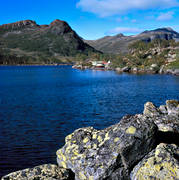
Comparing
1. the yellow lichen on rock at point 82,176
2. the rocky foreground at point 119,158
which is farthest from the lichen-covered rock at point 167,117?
the yellow lichen on rock at point 82,176

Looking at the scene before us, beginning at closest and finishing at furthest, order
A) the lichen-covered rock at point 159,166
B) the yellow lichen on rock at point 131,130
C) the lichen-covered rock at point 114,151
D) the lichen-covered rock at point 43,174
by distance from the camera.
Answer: the lichen-covered rock at point 159,166 → the lichen-covered rock at point 114,151 → the yellow lichen on rock at point 131,130 → the lichen-covered rock at point 43,174

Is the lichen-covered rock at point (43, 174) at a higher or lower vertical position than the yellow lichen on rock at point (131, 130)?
lower

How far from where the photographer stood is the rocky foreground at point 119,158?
14.4m

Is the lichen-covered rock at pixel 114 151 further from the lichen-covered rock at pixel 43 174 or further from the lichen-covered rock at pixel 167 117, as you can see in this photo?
the lichen-covered rock at pixel 167 117

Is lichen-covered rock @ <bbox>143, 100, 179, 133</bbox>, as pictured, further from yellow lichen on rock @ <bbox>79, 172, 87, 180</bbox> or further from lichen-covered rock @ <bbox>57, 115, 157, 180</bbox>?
yellow lichen on rock @ <bbox>79, 172, 87, 180</bbox>

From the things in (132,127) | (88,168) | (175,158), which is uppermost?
(132,127)

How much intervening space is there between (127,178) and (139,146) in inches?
104

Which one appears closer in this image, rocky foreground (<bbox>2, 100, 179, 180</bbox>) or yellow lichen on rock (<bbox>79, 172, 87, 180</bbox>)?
rocky foreground (<bbox>2, 100, 179, 180</bbox>)

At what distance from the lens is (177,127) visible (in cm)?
2389

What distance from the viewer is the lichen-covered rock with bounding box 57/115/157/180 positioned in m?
15.8

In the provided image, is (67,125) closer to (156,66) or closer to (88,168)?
(88,168)

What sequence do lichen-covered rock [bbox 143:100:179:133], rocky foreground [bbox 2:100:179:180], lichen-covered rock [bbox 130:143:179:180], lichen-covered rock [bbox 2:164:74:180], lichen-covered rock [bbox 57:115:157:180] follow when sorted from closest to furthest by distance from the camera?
1. lichen-covered rock [bbox 130:143:179:180]
2. rocky foreground [bbox 2:100:179:180]
3. lichen-covered rock [bbox 57:115:157:180]
4. lichen-covered rock [bbox 2:164:74:180]
5. lichen-covered rock [bbox 143:100:179:133]

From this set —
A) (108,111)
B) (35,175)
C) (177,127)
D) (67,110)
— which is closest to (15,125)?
(67,110)

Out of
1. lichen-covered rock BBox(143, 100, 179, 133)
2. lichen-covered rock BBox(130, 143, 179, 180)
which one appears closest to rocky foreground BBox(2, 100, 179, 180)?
lichen-covered rock BBox(130, 143, 179, 180)
